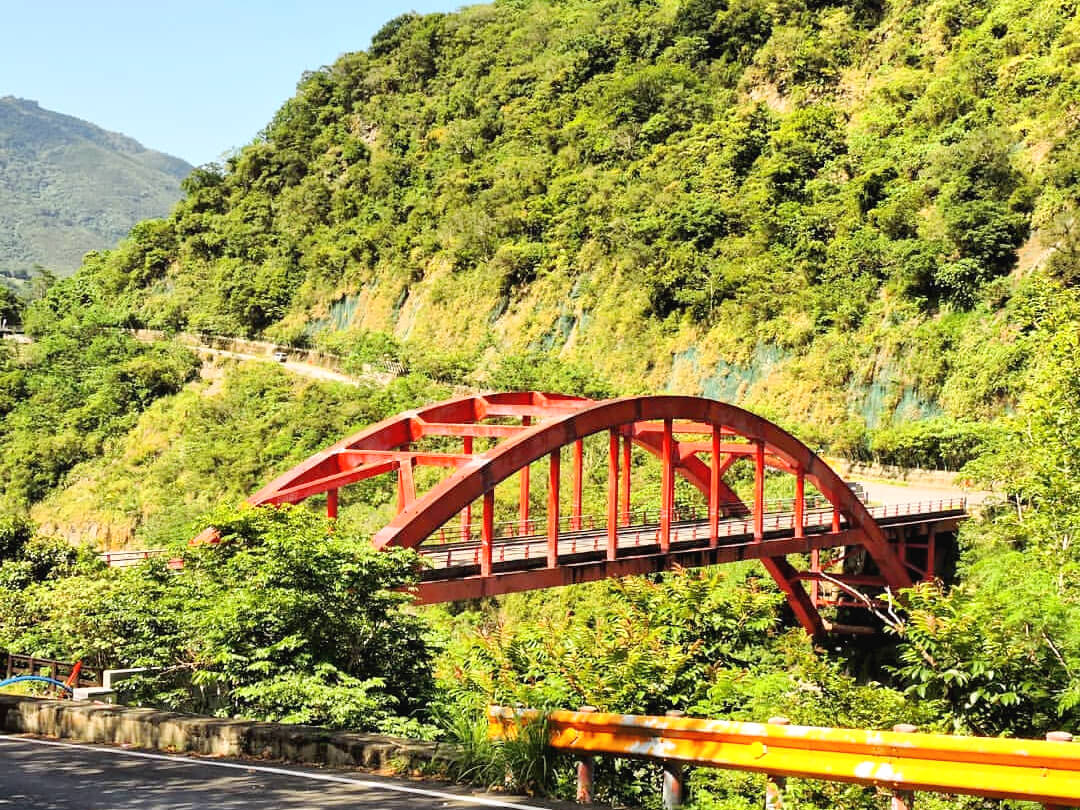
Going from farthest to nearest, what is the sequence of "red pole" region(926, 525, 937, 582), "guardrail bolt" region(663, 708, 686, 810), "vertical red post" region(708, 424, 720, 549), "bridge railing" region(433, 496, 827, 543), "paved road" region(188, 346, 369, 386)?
"paved road" region(188, 346, 369, 386) → "bridge railing" region(433, 496, 827, 543) → "red pole" region(926, 525, 937, 582) → "vertical red post" region(708, 424, 720, 549) → "guardrail bolt" region(663, 708, 686, 810)

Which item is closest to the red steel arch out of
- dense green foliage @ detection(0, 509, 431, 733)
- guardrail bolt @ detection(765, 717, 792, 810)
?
dense green foliage @ detection(0, 509, 431, 733)

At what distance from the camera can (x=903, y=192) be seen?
4319 cm

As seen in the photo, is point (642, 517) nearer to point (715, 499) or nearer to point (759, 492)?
point (759, 492)

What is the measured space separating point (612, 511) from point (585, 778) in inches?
643

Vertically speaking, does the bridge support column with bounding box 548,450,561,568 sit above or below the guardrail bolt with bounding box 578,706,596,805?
above

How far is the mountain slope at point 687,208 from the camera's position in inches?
1571

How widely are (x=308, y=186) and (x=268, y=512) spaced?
61780 mm

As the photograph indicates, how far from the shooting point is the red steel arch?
64.1 feet

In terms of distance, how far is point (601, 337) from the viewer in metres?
49.4

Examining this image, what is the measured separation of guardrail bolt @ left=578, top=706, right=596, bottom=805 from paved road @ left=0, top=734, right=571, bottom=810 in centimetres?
17

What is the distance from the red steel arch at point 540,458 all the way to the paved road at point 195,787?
996 centimetres

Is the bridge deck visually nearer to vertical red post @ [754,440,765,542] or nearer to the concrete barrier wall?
vertical red post @ [754,440,765,542]

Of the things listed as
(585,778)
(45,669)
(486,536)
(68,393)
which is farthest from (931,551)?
(68,393)

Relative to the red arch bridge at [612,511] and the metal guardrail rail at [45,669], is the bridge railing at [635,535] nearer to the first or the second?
the red arch bridge at [612,511]
